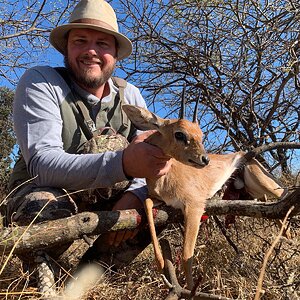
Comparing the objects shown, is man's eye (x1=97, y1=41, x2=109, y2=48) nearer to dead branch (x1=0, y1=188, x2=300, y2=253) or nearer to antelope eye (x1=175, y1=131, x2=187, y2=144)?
antelope eye (x1=175, y1=131, x2=187, y2=144)

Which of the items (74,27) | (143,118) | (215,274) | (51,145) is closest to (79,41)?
→ (74,27)

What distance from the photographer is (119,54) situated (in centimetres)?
430

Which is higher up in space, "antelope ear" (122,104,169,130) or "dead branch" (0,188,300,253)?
"antelope ear" (122,104,169,130)

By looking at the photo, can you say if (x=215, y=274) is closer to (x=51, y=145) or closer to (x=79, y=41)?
(x=51, y=145)

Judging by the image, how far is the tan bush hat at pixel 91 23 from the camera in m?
3.80

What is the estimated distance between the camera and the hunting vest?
3.67 metres

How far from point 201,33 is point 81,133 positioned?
367 cm

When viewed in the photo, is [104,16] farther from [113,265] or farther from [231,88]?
[231,88]

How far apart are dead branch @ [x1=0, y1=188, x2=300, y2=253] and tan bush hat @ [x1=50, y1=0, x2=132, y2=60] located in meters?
1.71

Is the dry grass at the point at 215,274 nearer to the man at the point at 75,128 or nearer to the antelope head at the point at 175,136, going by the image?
the man at the point at 75,128

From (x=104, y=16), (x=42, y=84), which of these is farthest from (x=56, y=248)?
(x=104, y=16)

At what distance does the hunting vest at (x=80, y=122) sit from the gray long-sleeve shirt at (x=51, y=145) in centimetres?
7

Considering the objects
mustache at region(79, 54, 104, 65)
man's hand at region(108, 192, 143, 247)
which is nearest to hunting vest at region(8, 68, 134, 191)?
mustache at region(79, 54, 104, 65)

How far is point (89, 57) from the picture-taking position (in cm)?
384
